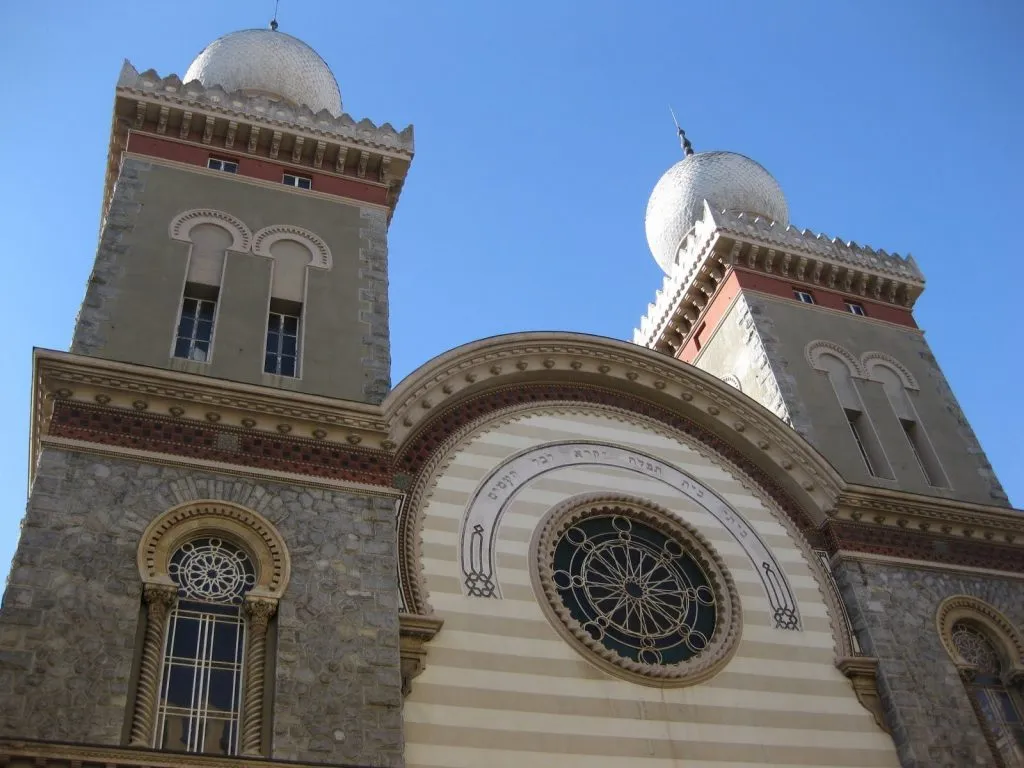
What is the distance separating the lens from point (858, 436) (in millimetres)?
21703

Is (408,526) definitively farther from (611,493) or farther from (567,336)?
(567,336)

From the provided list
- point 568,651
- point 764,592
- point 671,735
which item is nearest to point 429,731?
point 568,651

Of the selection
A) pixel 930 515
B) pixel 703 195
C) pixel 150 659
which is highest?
pixel 703 195

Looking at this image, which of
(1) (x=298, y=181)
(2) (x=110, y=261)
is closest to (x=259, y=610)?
(2) (x=110, y=261)

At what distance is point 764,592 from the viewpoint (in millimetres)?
17500

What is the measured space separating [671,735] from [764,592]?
3597mm

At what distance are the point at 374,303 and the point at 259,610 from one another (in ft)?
22.0

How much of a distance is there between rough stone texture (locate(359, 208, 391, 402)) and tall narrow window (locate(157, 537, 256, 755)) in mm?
3875

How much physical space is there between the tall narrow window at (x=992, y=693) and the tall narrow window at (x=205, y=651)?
1138 cm

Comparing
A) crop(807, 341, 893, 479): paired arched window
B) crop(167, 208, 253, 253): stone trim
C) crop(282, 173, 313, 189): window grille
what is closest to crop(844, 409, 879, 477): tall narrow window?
crop(807, 341, 893, 479): paired arched window

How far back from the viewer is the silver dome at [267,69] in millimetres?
24891

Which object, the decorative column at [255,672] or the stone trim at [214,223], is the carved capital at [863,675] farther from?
the stone trim at [214,223]

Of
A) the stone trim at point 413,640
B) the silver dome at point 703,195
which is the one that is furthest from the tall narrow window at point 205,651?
the silver dome at point 703,195

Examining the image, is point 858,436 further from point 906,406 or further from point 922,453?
point 906,406
